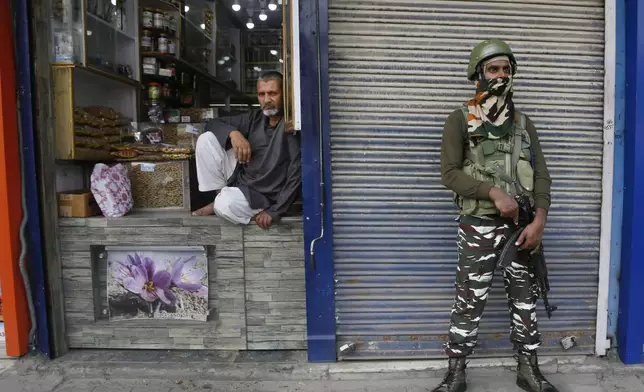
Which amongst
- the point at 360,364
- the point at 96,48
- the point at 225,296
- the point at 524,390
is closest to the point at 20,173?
the point at 96,48

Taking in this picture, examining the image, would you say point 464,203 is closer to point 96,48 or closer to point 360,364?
point 360,364

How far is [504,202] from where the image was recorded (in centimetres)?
229

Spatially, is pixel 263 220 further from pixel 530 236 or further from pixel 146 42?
pixel 146 42

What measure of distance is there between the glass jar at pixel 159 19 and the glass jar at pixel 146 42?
0.38 ft

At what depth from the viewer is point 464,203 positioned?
99.3 inches

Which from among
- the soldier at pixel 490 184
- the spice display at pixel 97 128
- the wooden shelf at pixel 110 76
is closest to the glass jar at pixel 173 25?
the wooden shelf at pixel 110 76

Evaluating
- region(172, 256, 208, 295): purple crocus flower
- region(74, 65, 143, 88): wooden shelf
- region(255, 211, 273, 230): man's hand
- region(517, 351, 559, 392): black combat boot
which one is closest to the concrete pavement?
region(517, 351, 559, 392): black combat boot

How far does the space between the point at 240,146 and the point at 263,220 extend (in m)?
0.57

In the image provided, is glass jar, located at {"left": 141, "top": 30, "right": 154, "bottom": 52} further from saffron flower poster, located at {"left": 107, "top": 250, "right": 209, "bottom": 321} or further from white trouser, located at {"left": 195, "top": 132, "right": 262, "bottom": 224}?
saffron flower poster, located at {"left": 107, "top": 250, "right": 209, "bottom": 321}

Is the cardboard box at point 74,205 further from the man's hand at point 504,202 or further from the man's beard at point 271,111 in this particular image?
the man's hand at point 504,202

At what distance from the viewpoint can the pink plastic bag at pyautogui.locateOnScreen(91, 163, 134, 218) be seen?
3160mm

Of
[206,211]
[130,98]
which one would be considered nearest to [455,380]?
[206,211]

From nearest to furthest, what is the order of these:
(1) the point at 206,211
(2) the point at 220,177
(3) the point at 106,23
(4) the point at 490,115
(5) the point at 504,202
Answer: (5) the point at 504,202
(4) the point at 490,115
(1) the point at 206,211
(2) the point at 220,177
(3) the point at 106,23

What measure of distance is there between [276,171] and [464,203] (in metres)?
1.33
